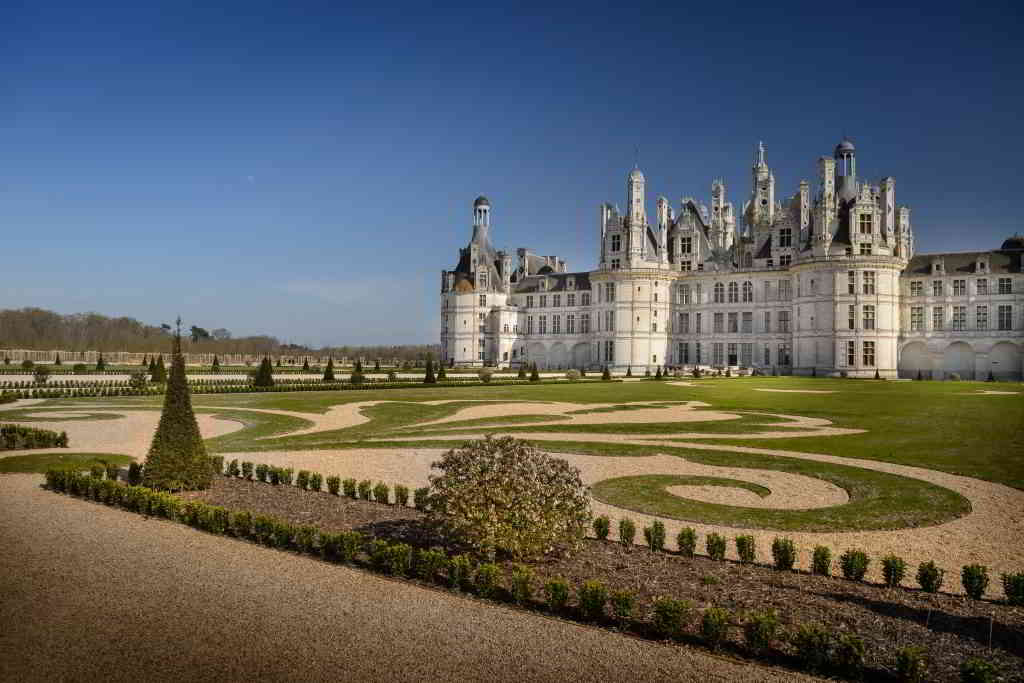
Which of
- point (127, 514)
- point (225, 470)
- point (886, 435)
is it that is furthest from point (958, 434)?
point (127, 514)

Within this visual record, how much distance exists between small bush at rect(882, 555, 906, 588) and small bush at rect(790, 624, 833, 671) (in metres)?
2.47

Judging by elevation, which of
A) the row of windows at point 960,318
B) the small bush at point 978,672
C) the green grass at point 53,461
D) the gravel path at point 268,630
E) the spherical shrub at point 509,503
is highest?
the row of windows at point 960,318

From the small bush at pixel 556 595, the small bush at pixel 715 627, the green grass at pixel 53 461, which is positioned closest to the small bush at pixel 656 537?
the small bush at pixel 556 595

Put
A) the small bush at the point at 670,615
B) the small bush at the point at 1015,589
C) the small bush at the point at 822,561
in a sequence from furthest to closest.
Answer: the small bush at the point at 822,561 → the small bush at the point at 1015,589 → the small bush at the point at 670,615

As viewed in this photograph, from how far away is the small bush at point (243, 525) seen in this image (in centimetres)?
1111

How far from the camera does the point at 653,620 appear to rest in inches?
311

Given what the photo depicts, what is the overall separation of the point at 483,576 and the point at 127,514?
286 inches

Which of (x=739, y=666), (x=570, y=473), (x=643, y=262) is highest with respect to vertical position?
(x=643, y=262)

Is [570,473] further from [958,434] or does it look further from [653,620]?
[958,434]

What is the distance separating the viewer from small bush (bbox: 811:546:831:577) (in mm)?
9398

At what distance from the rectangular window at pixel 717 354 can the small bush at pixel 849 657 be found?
6841 cm

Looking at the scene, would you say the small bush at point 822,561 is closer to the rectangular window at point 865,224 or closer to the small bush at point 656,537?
the small bush at point 656,537

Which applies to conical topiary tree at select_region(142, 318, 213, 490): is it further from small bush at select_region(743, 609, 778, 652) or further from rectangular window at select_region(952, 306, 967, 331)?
rectangular window at select_region(952, 306, 967, 331)

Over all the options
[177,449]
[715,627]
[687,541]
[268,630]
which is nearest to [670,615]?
[715,627]
